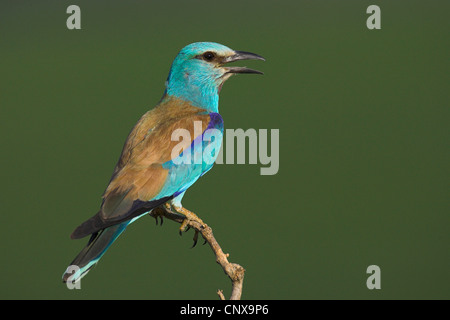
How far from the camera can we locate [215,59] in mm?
3350

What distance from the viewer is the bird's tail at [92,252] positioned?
2605 mm

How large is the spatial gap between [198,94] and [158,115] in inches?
11.2

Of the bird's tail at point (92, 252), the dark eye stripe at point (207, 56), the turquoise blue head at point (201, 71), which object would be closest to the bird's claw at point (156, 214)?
the bird's tail at point (92, 252)

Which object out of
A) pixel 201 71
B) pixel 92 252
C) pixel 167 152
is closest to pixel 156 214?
pixel 167 152

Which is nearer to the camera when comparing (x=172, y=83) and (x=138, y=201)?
(x=138, y=201)

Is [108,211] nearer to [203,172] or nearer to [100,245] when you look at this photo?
[100,245]

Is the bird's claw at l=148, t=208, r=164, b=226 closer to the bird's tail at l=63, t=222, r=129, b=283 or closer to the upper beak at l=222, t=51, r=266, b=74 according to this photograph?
the bird's tail at l=63, t=222, r=129, b=283

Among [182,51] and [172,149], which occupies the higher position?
[182,51]

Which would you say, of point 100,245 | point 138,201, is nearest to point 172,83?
point 138,201

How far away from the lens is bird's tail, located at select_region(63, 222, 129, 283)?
2605mm

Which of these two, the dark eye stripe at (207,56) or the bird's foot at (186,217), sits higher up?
the dark eye stripe at (207,56)

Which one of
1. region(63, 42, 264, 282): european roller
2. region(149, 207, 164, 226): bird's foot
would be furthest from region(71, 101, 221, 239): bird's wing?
region(149, 207, 164, 226): bird's foot

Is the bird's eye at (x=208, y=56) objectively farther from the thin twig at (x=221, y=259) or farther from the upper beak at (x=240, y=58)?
the thin twig at (x=221, y=259)

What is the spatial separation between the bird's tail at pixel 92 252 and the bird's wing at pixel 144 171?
121mm
